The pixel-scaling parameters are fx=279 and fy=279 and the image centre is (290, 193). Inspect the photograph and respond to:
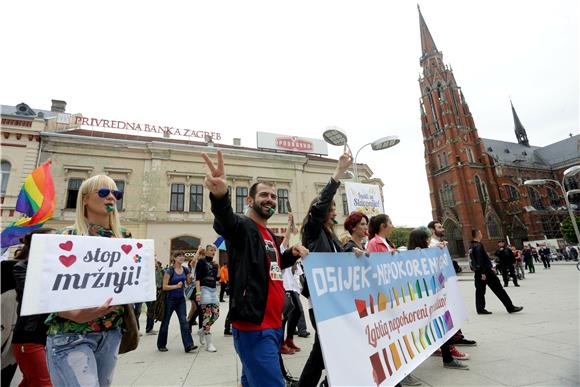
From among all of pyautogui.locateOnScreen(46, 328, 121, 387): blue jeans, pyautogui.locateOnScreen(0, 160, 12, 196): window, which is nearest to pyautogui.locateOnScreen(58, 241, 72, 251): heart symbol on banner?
pyautogui.locateOnScreen(46, 328, 121, 387): blue jeans

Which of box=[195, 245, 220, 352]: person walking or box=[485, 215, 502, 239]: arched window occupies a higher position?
box=[485, 215, 502, 239]: arched window

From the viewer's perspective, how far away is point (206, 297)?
5.76m

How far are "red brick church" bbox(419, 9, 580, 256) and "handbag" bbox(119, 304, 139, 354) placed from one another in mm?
50812

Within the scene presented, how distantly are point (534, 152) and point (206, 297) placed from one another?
7947 cm

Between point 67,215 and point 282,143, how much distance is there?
17.9m

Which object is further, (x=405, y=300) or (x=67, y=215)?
(x=67, y=215)

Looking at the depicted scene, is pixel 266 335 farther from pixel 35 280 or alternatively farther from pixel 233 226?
pixel 35 280

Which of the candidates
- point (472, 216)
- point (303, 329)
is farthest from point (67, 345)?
point (472, 216)

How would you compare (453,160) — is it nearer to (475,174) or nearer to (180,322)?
(475,174)

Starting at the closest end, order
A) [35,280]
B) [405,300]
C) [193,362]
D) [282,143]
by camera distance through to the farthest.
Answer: [35,280] < [405,300] < [193,362] < [282,143]

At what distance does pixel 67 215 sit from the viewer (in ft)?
62.8

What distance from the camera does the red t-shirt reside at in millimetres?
2064

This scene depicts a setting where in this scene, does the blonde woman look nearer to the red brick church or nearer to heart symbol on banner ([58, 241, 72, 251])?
heart symbol on banner ([58, 241, 72, 251])

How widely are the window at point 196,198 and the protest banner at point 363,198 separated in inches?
641
